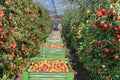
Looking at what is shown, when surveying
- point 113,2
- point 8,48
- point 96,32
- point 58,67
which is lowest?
point 58,67

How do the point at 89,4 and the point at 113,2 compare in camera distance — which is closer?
the point at 113,2

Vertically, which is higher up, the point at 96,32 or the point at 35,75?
the point at 96,32

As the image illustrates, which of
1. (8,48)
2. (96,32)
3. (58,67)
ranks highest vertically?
(96,32)

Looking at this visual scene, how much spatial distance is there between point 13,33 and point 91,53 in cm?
284

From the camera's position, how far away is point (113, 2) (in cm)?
559

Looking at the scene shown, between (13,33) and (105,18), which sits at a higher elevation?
(105,18)

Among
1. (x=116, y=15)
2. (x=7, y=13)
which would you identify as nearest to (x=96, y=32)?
(x=116, y=15)

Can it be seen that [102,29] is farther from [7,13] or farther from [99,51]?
[7,13]

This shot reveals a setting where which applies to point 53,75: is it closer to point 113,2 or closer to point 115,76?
point 115,76

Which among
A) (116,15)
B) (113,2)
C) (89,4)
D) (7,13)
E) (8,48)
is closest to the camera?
(116,15)

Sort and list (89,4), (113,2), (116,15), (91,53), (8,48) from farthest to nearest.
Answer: (89,4), (8,48), (91,53), (113,2), (116,15)

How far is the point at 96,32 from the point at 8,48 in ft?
9.92

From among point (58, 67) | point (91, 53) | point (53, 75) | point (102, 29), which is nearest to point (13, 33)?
point (58, 67)

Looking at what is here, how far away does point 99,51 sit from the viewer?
5676mm
